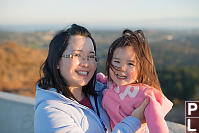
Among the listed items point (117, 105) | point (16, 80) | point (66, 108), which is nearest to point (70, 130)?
point (66, 108)

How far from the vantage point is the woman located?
1.36 m

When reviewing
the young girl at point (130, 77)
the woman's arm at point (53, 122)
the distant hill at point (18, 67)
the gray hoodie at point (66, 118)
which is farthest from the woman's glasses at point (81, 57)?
the distant hill at point (18, 67)

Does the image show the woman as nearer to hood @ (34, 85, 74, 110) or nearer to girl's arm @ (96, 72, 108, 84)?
hood @ (34, 85, 74, 110)

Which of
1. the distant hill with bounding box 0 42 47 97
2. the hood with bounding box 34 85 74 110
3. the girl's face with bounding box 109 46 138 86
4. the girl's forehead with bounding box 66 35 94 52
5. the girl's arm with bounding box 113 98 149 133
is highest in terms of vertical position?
the girl's forehead with bounding box 66 35 94 52

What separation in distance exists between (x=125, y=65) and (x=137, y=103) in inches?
11.0

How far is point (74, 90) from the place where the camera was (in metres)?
1.78

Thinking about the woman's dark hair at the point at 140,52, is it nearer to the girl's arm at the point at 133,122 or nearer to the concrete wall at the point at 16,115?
the girl's arm at the point at 133,122

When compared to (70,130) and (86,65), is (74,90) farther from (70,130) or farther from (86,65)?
(70,130)

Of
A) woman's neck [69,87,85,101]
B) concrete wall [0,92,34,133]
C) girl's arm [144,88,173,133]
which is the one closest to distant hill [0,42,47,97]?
concrete wall [0,92,34,133]

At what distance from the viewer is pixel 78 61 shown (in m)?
1.60

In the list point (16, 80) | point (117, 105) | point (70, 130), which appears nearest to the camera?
point (70, 130)

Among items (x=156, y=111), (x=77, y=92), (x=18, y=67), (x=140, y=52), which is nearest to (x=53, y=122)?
(x=77, y=92)

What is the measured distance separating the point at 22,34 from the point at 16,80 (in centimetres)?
381

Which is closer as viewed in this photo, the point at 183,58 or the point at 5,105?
the point at 5,105
